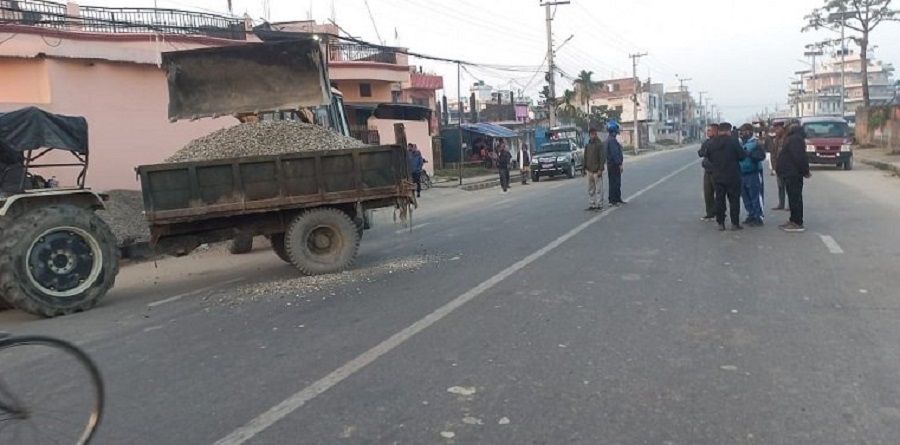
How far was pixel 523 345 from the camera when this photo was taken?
545 cm

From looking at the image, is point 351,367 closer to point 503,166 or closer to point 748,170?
point 748,170

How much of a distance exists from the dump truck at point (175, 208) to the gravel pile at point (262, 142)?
1.42ft

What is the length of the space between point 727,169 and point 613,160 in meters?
4.21

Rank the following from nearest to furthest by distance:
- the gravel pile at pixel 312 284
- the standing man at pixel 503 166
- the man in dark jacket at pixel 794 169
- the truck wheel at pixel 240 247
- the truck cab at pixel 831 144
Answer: the gravel pile at pixel 312 284
the man in dark jacket at pixel 794 169
the truck wheel at pixel 240 247
the standing man at pixel 503 166
the truck cab at pixel 831 144

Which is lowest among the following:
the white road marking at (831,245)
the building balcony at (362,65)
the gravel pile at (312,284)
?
the white road marking at (831,245)

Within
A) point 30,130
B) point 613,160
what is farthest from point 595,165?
point 30,130

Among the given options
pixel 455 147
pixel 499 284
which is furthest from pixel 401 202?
pixel 455 147

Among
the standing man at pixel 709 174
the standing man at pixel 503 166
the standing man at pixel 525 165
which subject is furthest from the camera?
the standing man at pixel 525 165

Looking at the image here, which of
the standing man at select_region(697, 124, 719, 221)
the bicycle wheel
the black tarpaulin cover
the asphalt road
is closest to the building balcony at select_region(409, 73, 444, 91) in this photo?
the standing man at select_region(697, 124, 719, 221)

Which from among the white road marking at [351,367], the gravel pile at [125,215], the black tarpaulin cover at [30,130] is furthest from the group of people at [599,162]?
the black tarpaulin cover at [30,130]

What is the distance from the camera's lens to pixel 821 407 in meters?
4.07

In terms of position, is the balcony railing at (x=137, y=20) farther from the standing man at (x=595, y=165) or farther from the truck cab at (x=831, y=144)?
the truck cab at (x=831, y=144)

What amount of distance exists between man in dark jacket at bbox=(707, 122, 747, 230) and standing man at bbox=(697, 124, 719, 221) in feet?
0.32

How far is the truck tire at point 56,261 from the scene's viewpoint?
7.21 meters
